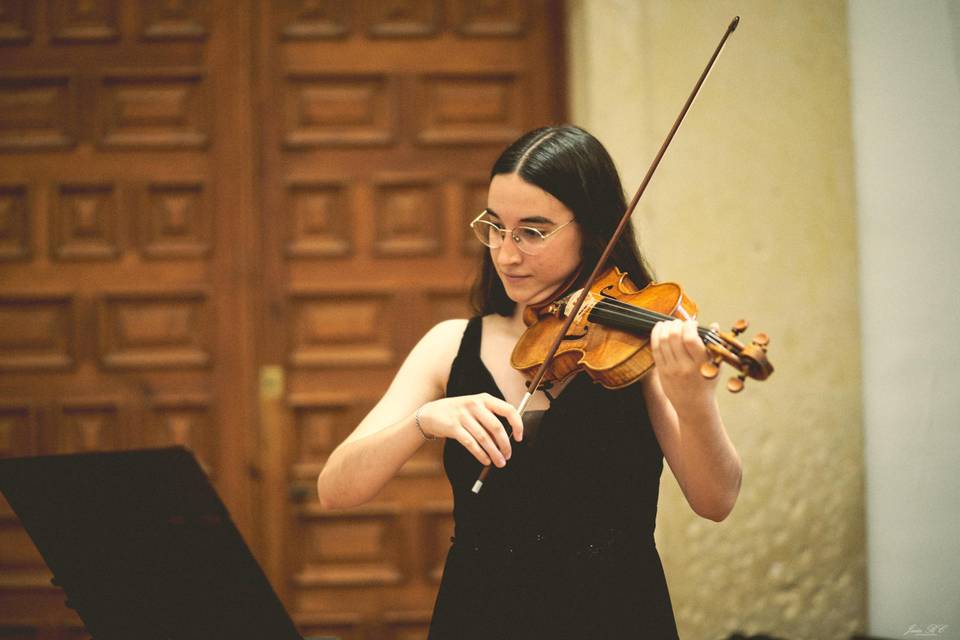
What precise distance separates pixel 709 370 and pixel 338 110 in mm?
2164

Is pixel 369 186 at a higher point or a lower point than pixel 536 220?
lower

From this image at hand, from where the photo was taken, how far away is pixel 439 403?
1.26 metres

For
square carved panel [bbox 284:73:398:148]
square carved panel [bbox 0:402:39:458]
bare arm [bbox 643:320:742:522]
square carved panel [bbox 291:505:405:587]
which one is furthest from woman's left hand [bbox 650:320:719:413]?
square carved panel [bbox 0:402:39:458]

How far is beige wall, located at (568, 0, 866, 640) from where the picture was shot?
261 cm

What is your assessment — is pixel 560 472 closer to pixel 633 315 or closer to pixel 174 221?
pixel 633 315

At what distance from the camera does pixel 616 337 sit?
1.27 m

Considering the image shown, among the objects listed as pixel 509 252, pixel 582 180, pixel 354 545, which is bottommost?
pixel 354 545

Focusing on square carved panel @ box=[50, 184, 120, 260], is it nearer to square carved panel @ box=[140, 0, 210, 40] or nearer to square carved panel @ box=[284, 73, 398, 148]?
square carved panel @ box=[140, 0, 210, 40]

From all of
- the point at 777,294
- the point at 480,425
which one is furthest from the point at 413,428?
the point at 777,294

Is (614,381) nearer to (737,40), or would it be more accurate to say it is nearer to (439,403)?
(439,403)

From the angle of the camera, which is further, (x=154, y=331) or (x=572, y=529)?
(x=154, y=331)

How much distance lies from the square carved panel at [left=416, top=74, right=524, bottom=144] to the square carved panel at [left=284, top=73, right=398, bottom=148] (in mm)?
118

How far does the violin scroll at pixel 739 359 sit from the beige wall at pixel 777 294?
58.8 inches

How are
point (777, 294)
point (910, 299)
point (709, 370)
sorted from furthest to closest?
point (777, 294) < point (910, 299) < point (709, 370)
